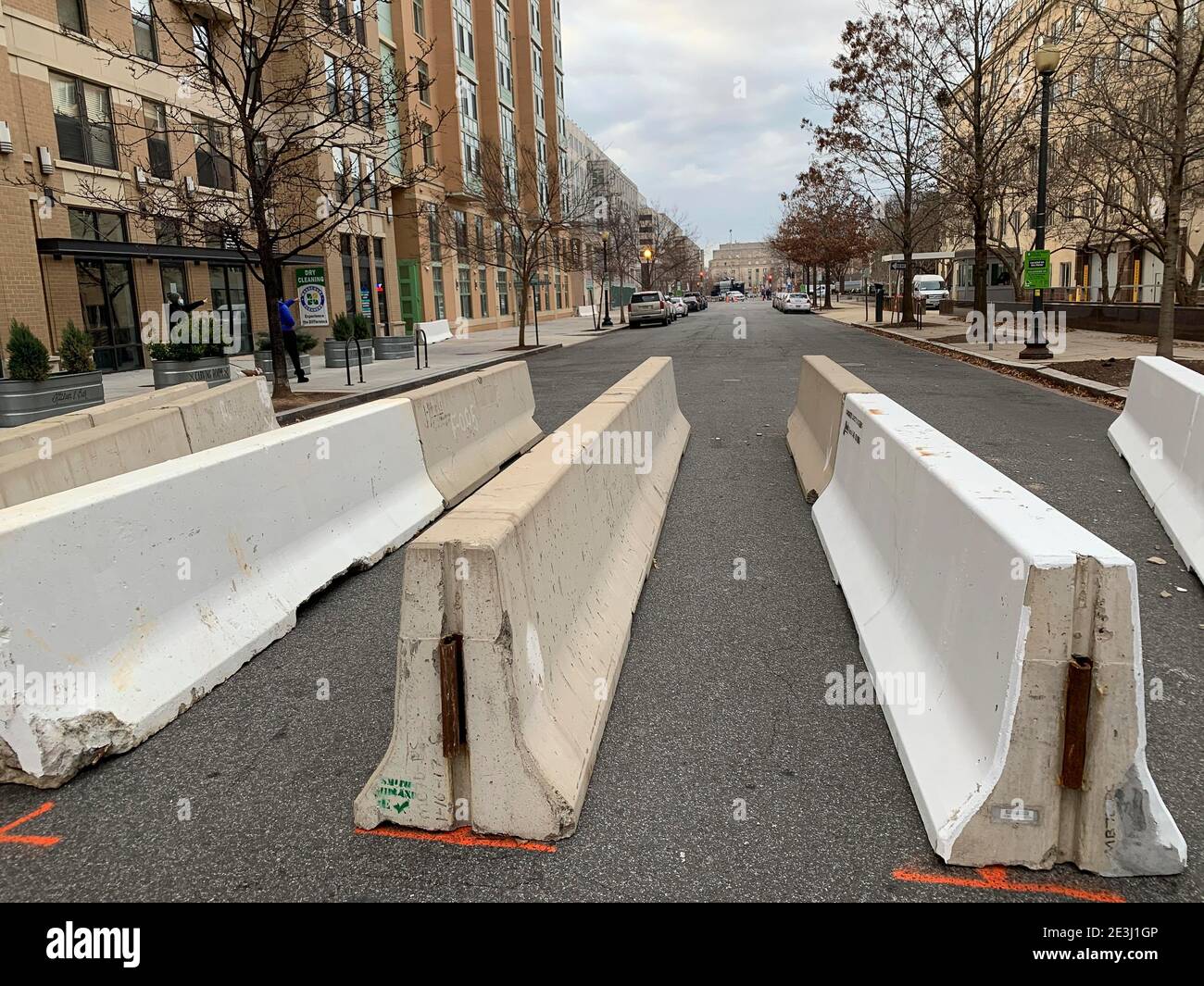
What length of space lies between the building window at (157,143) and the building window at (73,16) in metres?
2.19

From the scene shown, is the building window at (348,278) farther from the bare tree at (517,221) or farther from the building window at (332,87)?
the building window at (332,87)

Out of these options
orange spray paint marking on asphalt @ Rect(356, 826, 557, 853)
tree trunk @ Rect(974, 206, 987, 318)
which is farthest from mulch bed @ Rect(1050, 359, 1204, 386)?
orange spray paint marking on asphalt @ Rect(356, 826, 557, 853)

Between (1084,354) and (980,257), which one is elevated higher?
(980,257)

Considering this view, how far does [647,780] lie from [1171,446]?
5990mm

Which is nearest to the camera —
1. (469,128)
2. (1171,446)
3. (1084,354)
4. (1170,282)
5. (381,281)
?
(1171,446)

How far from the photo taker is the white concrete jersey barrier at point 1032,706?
263 cm

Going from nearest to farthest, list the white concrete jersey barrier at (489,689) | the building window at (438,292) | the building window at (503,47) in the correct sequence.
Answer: the white concrete jersey barrier at (489,689) < the building window at (438,292) < the building window at (503,47)

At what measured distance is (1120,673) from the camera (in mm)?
2635

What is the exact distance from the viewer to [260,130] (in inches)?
727

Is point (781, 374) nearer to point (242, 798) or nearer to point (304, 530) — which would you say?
point (304, 530)

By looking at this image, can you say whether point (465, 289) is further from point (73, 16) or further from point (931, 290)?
point (931, 290)

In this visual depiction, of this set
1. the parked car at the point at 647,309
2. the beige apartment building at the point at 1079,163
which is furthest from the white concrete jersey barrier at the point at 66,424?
the parked car at the point at 647,309

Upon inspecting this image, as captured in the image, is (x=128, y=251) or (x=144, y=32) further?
(x=144, y=32)

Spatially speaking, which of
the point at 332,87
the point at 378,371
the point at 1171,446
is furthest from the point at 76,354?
the point at 1171,446
